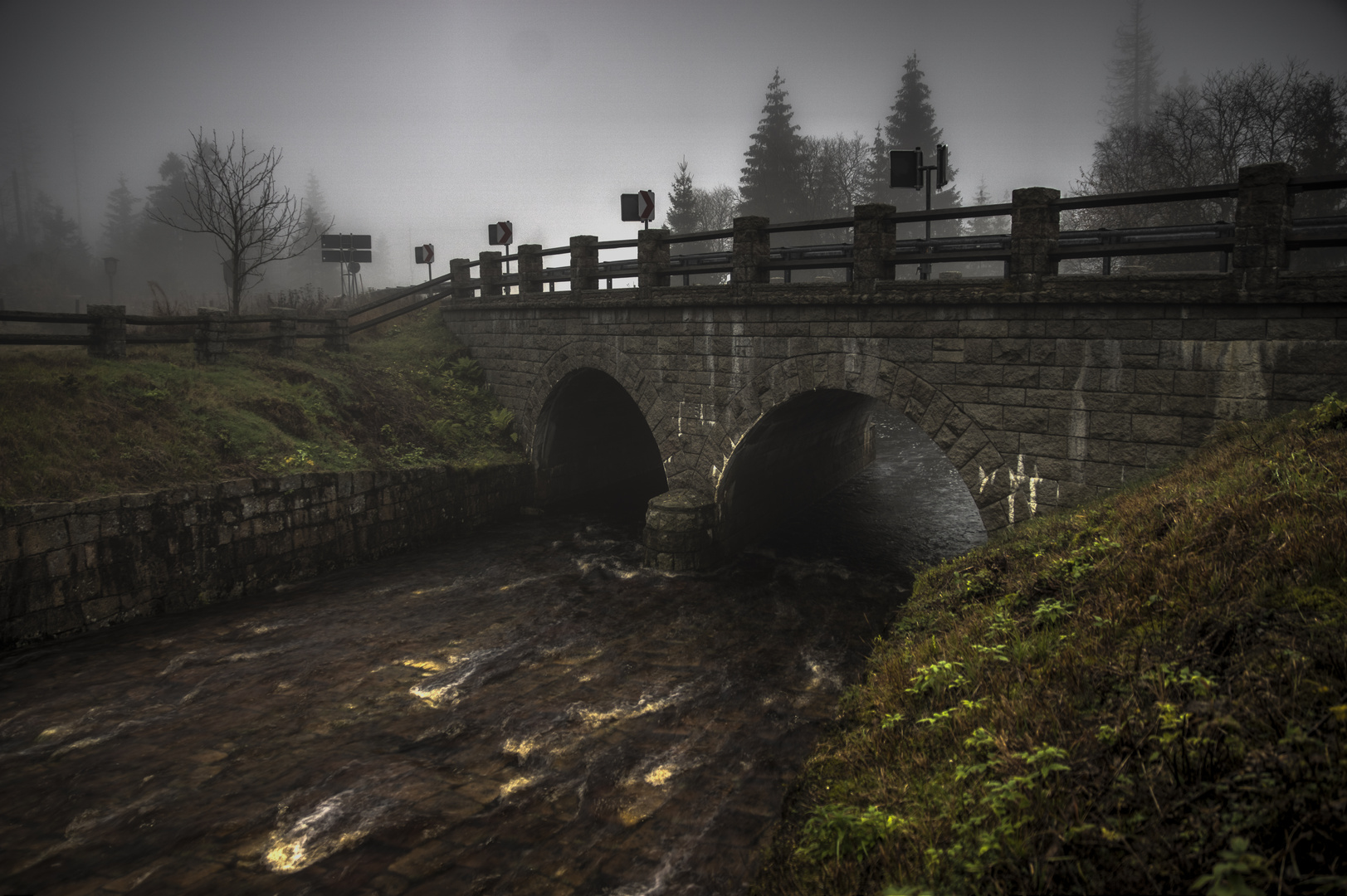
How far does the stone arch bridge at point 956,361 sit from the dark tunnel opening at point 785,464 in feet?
0.26

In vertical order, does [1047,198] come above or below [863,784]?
above

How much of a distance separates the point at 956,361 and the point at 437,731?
8.54m

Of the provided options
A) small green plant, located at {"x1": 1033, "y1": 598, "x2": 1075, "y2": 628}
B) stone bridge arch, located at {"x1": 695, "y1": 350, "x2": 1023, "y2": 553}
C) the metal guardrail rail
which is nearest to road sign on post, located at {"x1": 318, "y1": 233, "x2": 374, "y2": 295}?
the metal guardrail rail

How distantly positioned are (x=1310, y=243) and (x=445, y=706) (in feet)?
37.0

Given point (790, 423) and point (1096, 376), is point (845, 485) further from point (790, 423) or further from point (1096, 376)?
point (1096, 376)

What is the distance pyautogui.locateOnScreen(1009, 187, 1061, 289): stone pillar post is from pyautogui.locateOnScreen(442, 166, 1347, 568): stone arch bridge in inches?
0.9

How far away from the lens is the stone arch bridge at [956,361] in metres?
8.72

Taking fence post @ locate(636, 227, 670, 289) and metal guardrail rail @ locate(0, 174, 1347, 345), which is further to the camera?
fence post @ locate(636, 227, 670, 289)

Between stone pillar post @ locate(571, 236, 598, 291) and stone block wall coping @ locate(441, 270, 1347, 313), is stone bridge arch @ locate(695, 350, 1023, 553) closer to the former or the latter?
stone block wall coping @ locate(441, 270, 1347, 313)

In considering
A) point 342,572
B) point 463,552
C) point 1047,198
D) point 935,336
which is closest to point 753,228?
point 935,336

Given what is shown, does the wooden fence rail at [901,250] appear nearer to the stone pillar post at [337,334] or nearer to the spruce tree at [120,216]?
the stone pillar post at [337,334]

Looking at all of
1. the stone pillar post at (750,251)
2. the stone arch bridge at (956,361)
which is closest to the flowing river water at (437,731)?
the stone arch bridge at (956,361)

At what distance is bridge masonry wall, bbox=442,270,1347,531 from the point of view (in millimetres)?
8750

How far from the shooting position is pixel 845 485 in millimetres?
21500
